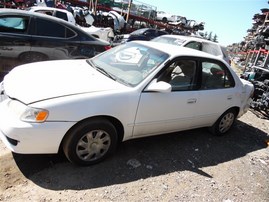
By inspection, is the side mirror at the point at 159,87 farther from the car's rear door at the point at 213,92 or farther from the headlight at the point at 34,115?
the headlight at the point at 34,115

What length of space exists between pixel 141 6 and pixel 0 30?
81.8 feet

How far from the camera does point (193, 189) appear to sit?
3.51m

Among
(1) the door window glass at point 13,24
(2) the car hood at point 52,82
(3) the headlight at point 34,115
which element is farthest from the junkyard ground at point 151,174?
(1) the door window glass at point 13,24

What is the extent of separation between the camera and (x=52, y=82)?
10.8ft

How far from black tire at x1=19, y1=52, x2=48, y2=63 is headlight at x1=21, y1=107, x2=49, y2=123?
3148mm

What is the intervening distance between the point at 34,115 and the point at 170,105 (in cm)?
182

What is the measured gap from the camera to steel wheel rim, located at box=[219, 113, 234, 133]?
5.08 meters

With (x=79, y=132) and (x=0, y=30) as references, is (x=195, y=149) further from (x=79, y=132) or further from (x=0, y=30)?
(x=0, y=30)

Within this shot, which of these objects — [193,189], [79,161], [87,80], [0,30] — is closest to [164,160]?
[193,189]

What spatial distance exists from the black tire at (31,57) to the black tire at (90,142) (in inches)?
124

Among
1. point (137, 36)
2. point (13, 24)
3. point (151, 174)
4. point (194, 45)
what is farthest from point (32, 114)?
point (137, 36)

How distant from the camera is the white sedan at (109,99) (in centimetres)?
296

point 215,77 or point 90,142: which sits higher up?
point 215,77

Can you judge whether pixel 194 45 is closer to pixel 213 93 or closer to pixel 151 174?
pixel 213 93
